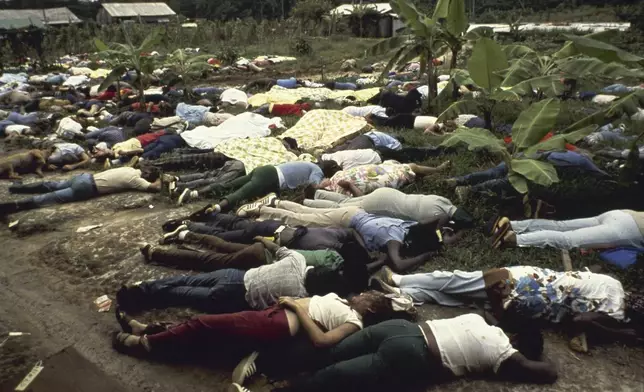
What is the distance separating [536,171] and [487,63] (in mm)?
2186

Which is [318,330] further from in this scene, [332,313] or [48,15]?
[48,15]

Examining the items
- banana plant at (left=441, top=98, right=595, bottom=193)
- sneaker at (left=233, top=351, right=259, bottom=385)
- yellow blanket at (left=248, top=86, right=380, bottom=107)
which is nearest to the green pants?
banana plant at (left=441, top=98, right=595, bottom=193)

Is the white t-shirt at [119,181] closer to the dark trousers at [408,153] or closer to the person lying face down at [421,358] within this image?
the dark trousers at [408,153]

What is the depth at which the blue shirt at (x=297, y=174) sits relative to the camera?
241 inches

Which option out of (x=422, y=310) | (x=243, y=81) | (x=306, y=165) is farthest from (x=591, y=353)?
(x=243, y=81)

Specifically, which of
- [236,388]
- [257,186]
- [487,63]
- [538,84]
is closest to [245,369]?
[236,388]

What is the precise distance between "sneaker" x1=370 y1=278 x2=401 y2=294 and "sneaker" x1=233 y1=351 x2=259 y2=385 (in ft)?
3.92

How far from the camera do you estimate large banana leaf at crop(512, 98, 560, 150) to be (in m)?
5.04

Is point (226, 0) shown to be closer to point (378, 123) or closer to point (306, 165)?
point (378, 123)

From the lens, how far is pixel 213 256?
175 inches

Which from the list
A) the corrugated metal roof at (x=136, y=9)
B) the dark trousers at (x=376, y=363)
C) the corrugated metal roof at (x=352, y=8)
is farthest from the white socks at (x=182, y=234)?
the corrugated metal roof at (x=136, y=9)

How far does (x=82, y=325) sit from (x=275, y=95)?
29.0ft

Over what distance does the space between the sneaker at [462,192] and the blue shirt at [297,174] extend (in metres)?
1.77

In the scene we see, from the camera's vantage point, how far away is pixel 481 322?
10.4 feet
